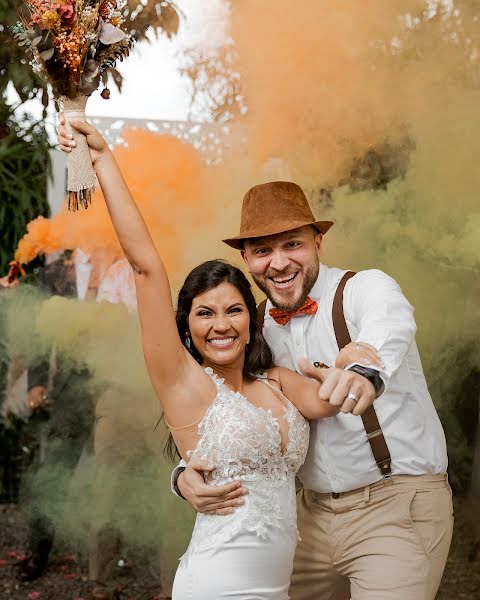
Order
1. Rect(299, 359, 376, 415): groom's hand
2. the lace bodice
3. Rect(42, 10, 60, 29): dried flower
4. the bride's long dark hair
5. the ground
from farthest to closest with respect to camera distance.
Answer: the ground → the bride's long dark hair → the lace bodice → Rect(42, 10, 60, 29): dried flower → Rect(299, 359, 376, 415): groom's hand

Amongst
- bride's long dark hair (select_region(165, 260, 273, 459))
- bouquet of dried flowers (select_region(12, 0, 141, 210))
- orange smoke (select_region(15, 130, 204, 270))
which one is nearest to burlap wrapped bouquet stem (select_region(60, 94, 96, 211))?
bouquet of dried flowers (select_region(12, 0, 141, 210))

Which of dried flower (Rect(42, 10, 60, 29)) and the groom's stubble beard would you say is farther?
the groom's stubble beard

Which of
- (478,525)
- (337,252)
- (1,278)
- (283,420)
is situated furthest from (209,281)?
(478,525)

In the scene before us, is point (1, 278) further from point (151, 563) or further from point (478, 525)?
point (478, 525)

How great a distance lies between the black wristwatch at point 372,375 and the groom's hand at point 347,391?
0.03 meters

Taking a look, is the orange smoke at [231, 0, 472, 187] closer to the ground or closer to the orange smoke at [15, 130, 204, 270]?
the orange smoke at [15, 130, 204, 270]

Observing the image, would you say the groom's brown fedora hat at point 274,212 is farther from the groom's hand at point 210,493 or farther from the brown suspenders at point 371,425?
the groom's hand at point 210,493

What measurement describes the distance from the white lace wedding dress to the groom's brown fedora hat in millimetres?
505

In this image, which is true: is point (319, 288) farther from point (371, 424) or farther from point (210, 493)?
point (210, 493)

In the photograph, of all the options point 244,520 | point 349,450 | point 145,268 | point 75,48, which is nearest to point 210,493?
point 244,520

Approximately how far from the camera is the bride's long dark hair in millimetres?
2250

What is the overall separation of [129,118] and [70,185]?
187 centimetres

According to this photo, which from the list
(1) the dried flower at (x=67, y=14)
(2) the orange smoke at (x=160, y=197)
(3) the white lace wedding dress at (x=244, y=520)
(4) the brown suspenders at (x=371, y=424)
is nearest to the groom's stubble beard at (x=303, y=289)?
(4) the brown suspenders at (x=371, y=424)

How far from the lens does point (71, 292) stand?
3863mm
